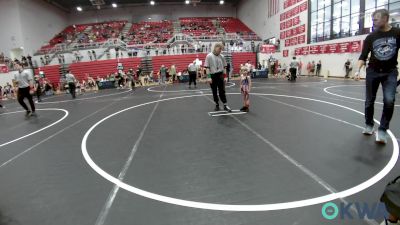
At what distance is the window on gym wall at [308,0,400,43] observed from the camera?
1663 centimetres

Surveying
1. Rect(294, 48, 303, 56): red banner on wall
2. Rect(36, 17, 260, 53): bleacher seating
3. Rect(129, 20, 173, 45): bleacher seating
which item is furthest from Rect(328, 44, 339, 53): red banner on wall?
Rect(129, 20, 173, 45): bleacher seating

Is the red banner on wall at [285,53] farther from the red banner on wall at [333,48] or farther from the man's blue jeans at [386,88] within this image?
the man's blue jeans at [386,88]

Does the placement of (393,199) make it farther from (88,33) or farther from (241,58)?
(88,33)

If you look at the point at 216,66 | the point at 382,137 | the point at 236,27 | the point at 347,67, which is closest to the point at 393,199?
the point at 382,137

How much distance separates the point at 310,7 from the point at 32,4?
29.7 meters

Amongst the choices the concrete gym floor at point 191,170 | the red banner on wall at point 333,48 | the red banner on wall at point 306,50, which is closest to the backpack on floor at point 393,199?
the concrete gym floor at point 191,170

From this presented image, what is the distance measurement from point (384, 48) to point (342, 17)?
18714 mm

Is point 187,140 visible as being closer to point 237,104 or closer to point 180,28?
point 237,104

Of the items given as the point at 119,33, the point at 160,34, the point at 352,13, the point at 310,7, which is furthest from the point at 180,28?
the point at 352,13

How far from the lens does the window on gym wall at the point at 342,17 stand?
16630 mm

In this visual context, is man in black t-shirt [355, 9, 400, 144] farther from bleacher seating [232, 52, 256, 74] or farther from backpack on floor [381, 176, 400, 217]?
bleacher seating [232, 52, 256, 74]

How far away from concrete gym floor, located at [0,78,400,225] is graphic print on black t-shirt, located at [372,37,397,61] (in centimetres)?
125

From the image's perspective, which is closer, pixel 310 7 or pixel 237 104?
pixel 237 104

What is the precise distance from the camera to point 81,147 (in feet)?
15.6
